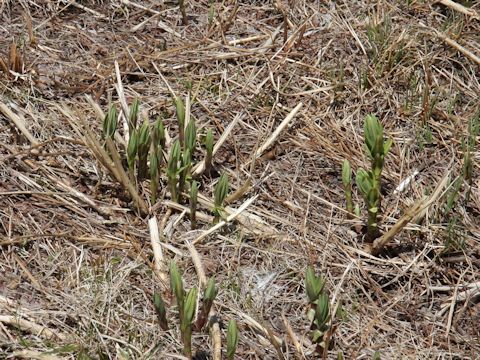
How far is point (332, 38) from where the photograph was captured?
127 inches

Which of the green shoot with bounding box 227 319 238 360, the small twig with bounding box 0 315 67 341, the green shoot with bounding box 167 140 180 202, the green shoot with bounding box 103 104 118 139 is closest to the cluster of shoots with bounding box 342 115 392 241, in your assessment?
the green shoot with bounding box 167 140 180 202

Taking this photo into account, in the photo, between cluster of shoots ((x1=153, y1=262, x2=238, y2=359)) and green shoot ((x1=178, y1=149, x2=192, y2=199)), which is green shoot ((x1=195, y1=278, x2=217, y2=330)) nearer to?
cluster of shoots ((x1=153, y1=262, x2=238, y2=359))

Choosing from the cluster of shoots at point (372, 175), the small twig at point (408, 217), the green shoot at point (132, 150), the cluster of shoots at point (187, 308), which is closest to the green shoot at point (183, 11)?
the green shoot at point (132, 150)

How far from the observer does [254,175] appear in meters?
2.73

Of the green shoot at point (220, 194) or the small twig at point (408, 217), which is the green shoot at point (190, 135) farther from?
the small twig at point (408, 217)

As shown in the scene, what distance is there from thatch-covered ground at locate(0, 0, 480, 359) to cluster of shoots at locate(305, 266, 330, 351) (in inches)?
1.5

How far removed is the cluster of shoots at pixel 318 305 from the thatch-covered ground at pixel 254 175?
4 centimetres

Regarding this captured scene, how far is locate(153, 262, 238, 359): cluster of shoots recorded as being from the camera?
2.09 metres

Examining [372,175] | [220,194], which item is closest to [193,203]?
[220,194]

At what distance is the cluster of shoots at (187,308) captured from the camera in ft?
6.84

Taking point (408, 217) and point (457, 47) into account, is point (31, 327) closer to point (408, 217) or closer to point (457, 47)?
point (408, 217)

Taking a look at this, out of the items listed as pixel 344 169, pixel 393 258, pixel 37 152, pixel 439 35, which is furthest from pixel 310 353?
pixel 439 35

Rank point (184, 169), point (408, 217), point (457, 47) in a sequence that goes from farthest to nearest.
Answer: point (457, 47), point (184, 169), point (408, 217)

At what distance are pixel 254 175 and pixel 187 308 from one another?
0.76 m
